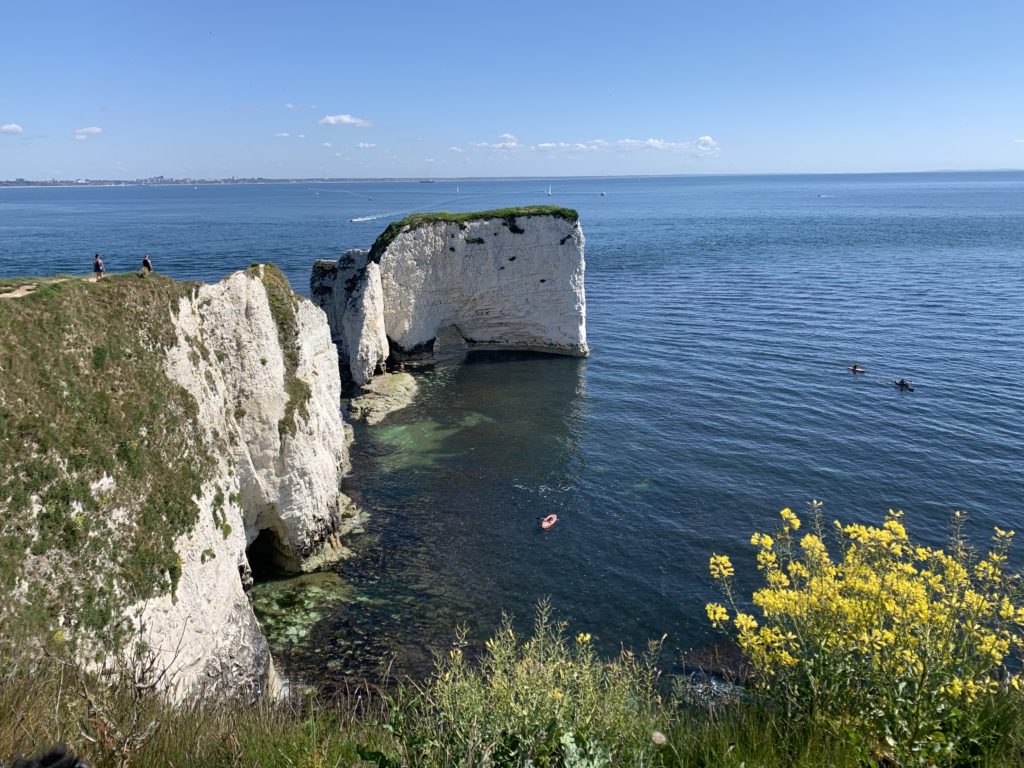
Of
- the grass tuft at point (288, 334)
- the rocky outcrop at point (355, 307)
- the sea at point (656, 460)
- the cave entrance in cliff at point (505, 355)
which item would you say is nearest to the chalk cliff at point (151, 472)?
the grass tuft at point (288, 334)

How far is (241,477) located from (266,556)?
511 cm

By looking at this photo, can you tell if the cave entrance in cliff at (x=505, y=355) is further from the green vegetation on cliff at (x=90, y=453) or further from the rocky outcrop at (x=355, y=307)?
the green vegetation on cliff at (x=90, y=453)

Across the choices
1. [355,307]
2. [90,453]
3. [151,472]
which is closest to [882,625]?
[90,453]

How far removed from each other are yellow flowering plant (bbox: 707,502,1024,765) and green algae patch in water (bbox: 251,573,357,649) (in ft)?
59.8

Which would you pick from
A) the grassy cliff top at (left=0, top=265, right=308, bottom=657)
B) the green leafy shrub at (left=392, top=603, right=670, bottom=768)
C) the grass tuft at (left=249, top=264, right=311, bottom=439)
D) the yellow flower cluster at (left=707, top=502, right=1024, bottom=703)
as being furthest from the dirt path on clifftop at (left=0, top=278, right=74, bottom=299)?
the yellow flower cluster at (left=707, top=502, right=1024, bottom=703)

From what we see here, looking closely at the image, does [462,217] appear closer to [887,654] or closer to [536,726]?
[887,654]

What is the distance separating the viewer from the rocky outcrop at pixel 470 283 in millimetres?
A: 52156

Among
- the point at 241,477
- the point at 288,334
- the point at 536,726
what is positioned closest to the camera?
the point at 536,726

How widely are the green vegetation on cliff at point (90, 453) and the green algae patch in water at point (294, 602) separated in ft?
22.4

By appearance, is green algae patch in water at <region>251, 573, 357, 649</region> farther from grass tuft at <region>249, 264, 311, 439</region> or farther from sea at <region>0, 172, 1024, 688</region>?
grass tuft at <region>249, 264, 311, 439</region>

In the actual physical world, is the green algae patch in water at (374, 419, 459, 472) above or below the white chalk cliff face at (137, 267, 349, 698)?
below

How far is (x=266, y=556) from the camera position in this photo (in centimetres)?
2742

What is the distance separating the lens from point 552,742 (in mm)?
7531

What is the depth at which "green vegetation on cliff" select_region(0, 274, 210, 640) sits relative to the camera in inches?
579
